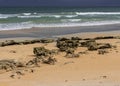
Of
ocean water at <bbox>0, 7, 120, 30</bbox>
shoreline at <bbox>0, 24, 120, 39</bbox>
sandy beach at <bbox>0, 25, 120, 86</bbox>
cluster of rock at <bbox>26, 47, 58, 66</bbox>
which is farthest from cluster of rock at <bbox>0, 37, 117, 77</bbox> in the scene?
ocean water at <bbox>0, 7, 120, 30</bbox>

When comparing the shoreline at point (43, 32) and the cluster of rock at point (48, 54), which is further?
the shoreline at point (43, 32)

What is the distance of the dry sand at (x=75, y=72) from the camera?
8.11 m

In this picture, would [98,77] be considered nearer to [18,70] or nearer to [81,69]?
[81,69]

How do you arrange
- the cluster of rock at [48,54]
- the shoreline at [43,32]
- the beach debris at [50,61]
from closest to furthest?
the cluster of rock at [48,54]
the beach debris at [50,61]
the shoreline at [43,32]

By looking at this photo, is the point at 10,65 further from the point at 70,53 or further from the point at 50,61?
the point at 70,53

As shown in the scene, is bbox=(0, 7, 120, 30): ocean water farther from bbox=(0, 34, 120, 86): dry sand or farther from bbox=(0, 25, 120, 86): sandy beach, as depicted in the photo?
bbox=(0, 34, 120, 86): dry sand

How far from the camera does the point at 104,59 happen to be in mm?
10500

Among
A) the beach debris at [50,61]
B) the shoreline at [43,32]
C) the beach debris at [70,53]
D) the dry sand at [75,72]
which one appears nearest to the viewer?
the dry sand at [75,72]

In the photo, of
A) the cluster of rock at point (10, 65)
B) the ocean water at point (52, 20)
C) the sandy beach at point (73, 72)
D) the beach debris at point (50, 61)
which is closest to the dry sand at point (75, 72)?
the sandy beach at point (73, 72)

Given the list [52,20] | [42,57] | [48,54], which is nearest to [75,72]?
[42,57]

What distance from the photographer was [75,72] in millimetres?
9047

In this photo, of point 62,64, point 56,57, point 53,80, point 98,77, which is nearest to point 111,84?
point 98,77

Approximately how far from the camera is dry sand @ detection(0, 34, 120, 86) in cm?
811

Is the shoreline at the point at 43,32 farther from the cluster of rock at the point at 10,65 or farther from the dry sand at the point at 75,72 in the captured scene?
the cluster of rock at the point at 10,65
